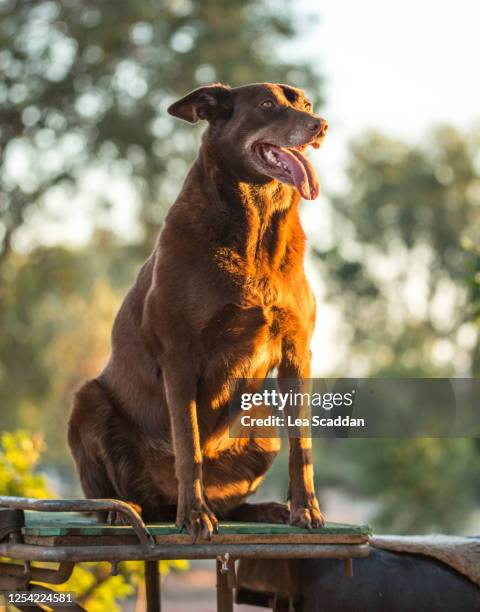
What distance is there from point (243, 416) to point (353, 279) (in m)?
27.9

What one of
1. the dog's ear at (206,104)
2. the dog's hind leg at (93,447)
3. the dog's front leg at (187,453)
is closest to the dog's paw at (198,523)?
the dog's front leg at (187,453)

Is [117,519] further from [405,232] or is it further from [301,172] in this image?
[405,232]

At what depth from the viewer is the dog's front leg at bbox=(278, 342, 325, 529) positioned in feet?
13.4

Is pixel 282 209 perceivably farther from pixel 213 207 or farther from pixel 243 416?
pixel 243 416

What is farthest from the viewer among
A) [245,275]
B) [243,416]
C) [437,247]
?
[437,247]

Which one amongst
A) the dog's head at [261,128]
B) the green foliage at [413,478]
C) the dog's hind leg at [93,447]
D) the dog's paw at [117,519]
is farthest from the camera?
the green foliage at [413,478]

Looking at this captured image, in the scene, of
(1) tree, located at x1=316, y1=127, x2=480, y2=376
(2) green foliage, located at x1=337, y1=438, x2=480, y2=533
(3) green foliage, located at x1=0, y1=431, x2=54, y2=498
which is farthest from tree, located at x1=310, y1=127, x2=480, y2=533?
(3) green foliage, located at x1=0, y1=431, x2=54, y2=498

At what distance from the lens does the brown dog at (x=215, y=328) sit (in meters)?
4.14

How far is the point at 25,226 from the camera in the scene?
2077 cm

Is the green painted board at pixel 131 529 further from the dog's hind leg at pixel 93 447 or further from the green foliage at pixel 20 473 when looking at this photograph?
the green foliage at pixel 20 473

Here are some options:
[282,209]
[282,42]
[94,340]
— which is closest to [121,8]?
[282,42]

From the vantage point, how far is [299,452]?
4246 millimetres

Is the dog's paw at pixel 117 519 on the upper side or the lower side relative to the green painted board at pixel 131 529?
upper

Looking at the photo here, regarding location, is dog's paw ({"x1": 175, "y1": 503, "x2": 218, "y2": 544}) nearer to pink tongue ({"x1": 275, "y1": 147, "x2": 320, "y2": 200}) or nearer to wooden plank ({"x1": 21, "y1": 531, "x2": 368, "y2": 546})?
wooden plank ({"x1": 21, "y1": 531, "x2": 368, "y2": 546})
